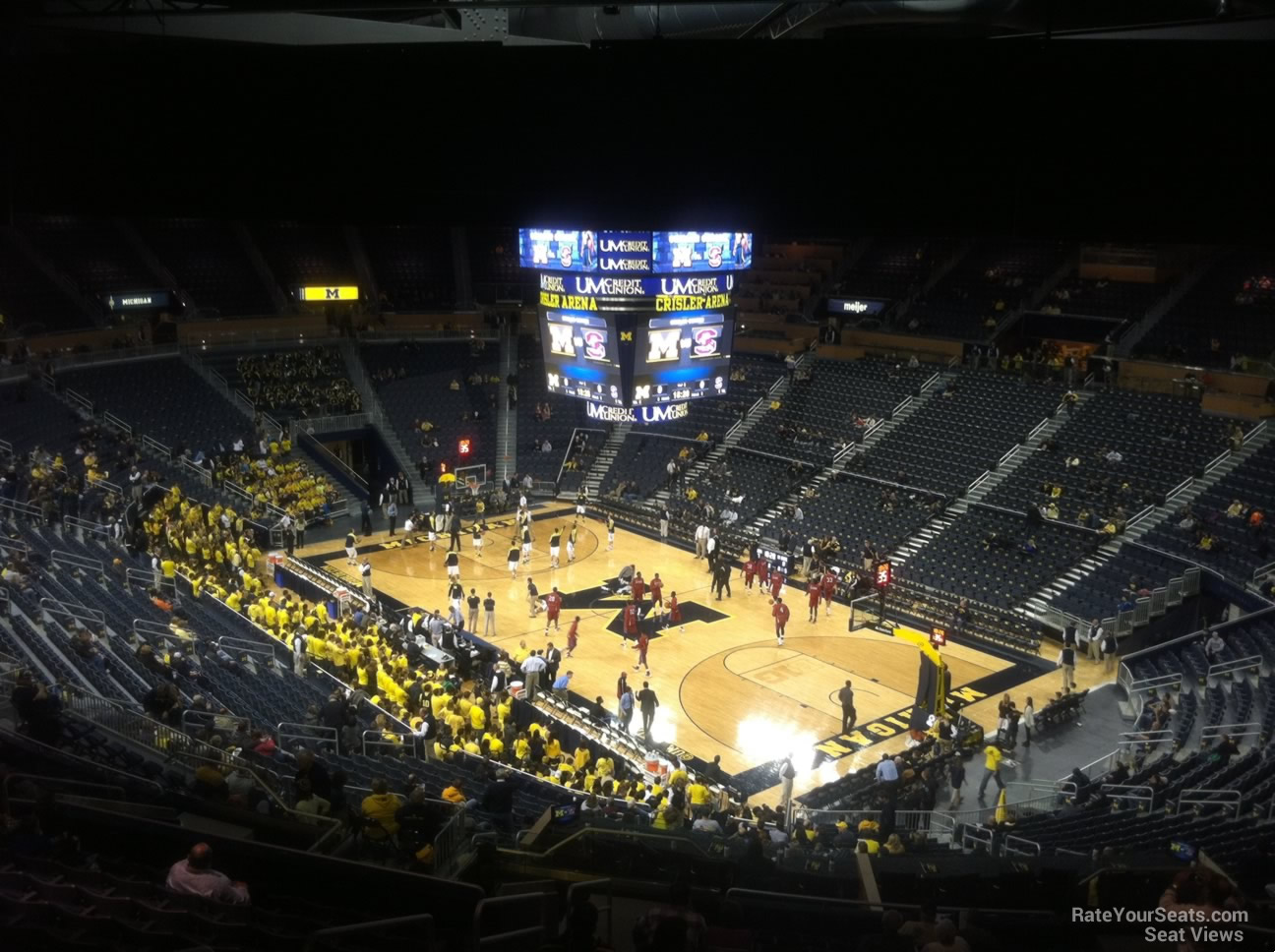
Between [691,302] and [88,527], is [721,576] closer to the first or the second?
[691,302]

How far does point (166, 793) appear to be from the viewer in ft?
29.5

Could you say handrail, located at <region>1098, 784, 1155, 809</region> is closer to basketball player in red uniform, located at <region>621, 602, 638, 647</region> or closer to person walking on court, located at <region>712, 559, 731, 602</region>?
basketball player in red uniform, located at <region>621, 602, 638, 647</region>

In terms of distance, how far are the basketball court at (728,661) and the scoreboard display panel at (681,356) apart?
4974 mm

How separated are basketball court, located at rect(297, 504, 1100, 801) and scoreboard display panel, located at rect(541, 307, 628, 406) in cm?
500

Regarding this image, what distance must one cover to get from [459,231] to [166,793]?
37388 millimetres

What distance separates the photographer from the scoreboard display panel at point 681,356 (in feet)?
77.0

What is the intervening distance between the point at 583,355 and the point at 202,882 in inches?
740

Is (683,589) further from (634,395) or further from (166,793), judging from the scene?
(166,793)

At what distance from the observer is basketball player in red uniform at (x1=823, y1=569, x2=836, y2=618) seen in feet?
77.9

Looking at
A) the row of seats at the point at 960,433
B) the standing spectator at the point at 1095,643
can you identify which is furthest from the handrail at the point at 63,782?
the row of seats at the point at 960,433

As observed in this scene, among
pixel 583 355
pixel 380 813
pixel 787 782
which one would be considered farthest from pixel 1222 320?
pixel 380 813

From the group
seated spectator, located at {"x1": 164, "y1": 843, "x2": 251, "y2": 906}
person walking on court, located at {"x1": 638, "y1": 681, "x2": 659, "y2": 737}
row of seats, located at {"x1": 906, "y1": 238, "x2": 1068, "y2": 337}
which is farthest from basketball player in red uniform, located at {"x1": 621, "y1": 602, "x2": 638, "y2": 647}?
row of seats, located at {"x1": 906, "y1": 238, "x2": 1068, "y2": 337}

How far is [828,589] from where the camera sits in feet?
77.8

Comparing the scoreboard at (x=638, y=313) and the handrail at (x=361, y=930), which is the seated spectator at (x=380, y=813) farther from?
the scoreboard at (x=638, y=313)
